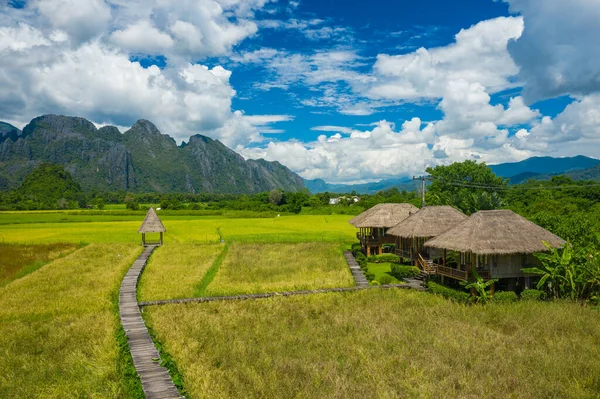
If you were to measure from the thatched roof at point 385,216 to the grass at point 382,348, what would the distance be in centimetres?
1381

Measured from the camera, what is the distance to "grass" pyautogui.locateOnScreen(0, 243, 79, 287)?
1039 inches

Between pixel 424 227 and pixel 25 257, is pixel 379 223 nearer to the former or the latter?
pixel 424 227

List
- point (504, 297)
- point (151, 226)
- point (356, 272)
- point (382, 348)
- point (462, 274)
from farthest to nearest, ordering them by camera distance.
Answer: point (151, 226) < point (356, 272) < point (462, 274) < point (504, 297) < point (382, 348)

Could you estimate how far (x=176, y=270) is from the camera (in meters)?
26.7

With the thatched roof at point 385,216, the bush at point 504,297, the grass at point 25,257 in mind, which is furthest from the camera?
the thatched roof at point 385,216

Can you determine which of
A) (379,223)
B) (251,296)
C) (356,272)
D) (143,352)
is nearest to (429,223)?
(356,272)

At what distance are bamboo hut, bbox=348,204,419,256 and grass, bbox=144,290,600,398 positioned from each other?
1345 cm

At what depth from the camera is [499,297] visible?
61.1 ft

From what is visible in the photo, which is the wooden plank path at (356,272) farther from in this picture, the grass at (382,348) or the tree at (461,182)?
the tree at (461,182)

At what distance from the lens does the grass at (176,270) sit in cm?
2136

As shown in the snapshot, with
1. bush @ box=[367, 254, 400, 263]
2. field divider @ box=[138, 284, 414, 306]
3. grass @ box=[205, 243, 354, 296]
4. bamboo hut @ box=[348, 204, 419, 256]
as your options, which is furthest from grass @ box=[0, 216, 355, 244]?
field divider @ box=[138, 284, 414, 306]

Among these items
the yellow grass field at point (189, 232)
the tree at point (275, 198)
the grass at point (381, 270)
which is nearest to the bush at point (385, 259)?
the grass at point (381, 270)

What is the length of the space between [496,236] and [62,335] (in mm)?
19110

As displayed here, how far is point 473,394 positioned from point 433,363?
1.71 metres
